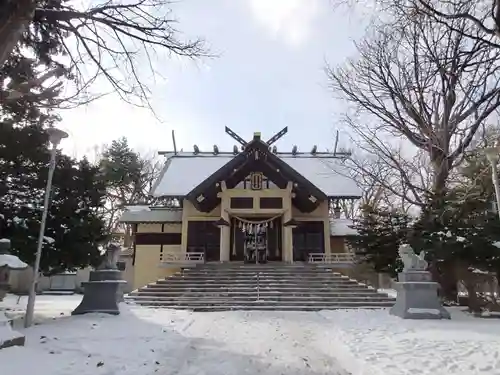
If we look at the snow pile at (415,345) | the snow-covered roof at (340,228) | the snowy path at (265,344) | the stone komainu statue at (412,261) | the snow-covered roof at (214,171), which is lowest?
the snowy path at (265,344)

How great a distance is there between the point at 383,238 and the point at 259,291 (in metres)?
4.85

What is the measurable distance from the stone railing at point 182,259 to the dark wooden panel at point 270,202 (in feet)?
14.0

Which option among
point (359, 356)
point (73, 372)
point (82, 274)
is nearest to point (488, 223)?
point (359, 356)

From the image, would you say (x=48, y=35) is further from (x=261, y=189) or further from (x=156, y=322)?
(x=261, y=189)

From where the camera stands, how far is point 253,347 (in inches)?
252

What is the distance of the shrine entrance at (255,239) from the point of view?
21.2 metres

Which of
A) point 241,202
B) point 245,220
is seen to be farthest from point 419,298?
point 241,202

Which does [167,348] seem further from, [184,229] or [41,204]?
[184,229]

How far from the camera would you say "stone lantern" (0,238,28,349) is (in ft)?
17.7

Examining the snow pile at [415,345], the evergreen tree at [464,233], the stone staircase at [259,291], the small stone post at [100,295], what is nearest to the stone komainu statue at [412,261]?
the evergreen tree at [464,233]

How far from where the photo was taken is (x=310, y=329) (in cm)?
859

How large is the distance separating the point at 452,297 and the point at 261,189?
11101 mm

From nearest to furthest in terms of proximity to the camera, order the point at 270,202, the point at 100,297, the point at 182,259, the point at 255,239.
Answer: the point at 100,297, the point at 182,259, the point at 255,239, the point at 270,202

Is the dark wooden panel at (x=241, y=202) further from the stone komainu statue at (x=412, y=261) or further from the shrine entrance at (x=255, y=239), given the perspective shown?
the stone komainu statue at (x=412, y=261)
